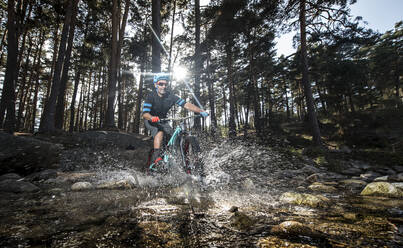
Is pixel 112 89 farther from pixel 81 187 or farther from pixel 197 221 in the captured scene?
pixel 197 221

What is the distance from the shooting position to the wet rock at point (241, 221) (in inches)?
67.4

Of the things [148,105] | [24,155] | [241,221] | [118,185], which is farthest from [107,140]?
[241,221]

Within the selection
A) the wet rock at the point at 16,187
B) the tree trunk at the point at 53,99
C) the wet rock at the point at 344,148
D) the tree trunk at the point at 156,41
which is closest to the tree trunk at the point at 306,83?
the wet rock at the point at 344,148

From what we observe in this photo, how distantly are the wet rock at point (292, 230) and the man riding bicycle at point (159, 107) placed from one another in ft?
11.4

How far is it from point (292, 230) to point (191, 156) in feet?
10.8

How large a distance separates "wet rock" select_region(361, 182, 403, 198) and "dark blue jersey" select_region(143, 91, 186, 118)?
430 cm

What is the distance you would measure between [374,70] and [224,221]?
4503cm

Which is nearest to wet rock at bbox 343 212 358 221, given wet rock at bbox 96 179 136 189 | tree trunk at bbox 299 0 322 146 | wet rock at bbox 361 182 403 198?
wet rock at bbox 361 182 403 198

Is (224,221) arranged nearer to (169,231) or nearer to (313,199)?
(169,231)

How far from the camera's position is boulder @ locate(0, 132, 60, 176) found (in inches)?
199

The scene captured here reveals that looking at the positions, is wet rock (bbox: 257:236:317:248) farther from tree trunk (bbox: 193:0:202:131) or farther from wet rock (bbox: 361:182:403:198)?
tree trunk (bbox: 193:0:202:131)

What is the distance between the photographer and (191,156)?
185 inches

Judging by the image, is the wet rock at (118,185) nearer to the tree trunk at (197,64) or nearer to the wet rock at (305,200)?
the wet rock at (305,200)

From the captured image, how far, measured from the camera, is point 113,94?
48.9 ft
